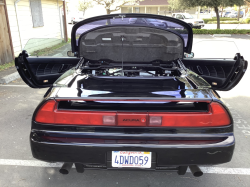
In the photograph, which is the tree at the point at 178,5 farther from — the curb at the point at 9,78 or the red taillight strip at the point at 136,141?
the red taillight strip at the point at 136,141

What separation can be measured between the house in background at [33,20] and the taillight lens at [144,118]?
17.1ft

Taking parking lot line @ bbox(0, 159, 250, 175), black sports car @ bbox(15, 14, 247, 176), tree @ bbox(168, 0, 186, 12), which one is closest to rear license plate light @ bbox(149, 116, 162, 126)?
black sports car @ bbox(15, 14, 247, 176)

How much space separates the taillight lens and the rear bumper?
15cm

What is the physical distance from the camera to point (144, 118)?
6.08ft

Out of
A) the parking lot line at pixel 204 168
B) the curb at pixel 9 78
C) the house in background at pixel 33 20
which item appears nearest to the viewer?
the parking lot line at pixel 204 168

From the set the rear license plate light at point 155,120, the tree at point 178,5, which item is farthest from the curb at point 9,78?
Result: the tree at point 178,5

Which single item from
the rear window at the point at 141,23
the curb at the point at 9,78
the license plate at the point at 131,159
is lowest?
the curb at the point at 9,78

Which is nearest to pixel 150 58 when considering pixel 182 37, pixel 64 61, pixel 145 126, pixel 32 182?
pixel 182 37

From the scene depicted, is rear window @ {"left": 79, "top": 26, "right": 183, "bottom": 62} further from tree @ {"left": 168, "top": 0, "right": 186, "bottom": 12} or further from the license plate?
tree @ {"left": 168, "top": 0, "right": 186, "bottom": 12}

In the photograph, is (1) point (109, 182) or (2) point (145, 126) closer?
(2) point (145, 126)

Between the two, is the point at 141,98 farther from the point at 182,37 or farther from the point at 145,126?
the point at 182,37

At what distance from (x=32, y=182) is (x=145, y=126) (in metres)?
1.47

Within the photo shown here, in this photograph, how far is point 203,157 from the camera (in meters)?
1.84

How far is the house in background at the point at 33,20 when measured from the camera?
9.10 metres
